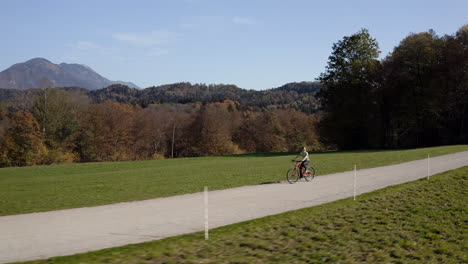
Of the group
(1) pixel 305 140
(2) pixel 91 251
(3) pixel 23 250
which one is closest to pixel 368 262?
(2) pixel 91 251

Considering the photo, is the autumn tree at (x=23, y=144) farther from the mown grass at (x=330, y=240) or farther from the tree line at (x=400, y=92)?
the mown grass at (x=330, y=240)

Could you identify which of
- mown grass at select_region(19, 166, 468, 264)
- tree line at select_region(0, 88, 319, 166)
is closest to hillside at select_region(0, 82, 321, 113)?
tree line at select_region(0, 88, 319, 166)

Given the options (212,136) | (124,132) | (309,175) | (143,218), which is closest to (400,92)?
(212,136)

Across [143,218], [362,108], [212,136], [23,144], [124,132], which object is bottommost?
[143,218]

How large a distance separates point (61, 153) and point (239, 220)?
4934 cm

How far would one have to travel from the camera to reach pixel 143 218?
10.9 m

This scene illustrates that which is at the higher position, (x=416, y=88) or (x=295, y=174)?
(x=416, y=88)

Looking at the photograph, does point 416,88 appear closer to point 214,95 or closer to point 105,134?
point 105,134

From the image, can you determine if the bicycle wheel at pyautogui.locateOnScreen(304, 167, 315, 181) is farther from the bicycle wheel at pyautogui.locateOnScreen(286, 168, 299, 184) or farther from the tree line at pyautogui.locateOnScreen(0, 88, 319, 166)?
the tree line at pyautogui.locateOnScreen(0, 88, 319, 166)

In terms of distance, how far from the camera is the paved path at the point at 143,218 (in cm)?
814

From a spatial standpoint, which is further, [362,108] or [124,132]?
[124,132]

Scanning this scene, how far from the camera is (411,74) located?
170ft

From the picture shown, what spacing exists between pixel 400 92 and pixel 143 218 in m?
51.2

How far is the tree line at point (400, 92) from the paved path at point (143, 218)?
36.6 m
